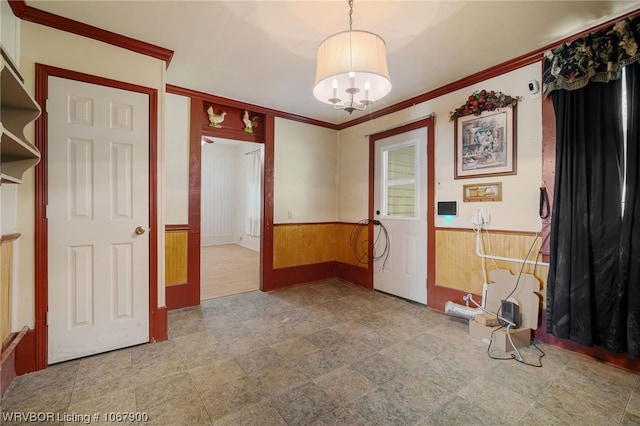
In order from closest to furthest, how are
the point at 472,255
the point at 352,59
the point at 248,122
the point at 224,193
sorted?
the point at 352,59
the point at 472,255
the point at 248,122
the point at 224,193

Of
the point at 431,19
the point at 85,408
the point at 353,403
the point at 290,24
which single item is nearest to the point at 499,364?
the point at 353,403

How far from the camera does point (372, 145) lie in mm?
4059

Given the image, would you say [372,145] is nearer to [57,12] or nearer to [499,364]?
[499,364]

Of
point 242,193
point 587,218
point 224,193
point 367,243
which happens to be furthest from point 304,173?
point 224,193

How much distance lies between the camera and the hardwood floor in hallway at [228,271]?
396cm

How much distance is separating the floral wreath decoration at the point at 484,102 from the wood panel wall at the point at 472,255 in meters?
1.23

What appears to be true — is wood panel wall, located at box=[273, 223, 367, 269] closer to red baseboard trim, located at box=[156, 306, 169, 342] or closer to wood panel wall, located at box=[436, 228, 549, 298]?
wood panel wall, located at box=[436, 228, 549, 298]

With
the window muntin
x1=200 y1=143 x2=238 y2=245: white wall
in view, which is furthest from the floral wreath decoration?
x1=200 y1=143 x2=238 y2=245: white wall

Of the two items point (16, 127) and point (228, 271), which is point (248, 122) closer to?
point (16, 127)

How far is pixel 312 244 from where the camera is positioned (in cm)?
442

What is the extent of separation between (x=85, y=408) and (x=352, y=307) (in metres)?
2.44

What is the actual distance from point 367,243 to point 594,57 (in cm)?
293

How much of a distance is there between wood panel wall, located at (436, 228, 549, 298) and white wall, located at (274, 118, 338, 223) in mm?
1929

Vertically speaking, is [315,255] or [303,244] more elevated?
[303,244]
